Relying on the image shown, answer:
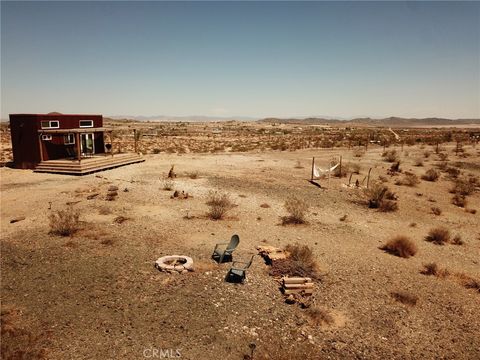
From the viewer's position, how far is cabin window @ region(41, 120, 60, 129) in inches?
932

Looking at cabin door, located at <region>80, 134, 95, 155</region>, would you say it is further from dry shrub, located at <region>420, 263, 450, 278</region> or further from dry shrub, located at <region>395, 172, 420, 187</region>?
dry shrub, located at <region>420, 263, 450, 278</region>

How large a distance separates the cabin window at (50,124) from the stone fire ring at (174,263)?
19.2 metres

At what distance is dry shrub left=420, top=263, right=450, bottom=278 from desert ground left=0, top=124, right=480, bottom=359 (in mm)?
35

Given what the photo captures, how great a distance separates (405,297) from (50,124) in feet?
81.2

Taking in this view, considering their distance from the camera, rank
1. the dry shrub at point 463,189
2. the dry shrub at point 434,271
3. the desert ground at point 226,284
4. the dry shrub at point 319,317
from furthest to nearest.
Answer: the dry shrub at point 463,189 → the dry shrub at point 434,271 → the dry shrub at point 319,317 → the desert ground at point 226,284

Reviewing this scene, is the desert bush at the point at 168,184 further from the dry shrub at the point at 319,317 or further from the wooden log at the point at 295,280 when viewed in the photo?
the dry shrub at the point at 319,317

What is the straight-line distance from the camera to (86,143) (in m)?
27.0

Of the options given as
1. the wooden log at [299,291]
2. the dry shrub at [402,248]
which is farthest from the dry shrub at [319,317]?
the dry shrub at [402,248]

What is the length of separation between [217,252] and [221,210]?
4.00 m

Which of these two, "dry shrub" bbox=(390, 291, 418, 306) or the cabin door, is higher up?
the cabin door

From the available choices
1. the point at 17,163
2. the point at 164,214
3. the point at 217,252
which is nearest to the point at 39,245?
the point at 164,214

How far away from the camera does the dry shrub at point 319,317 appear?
7.09 meters

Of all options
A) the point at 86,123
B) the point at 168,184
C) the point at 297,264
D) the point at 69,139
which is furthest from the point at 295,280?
the point at 86,123
